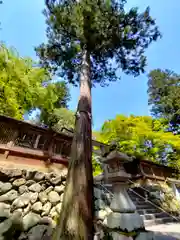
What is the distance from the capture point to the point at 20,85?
8.98 metres

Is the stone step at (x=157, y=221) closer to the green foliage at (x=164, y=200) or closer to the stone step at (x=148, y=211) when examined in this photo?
the stone step at (x=148, y=211)

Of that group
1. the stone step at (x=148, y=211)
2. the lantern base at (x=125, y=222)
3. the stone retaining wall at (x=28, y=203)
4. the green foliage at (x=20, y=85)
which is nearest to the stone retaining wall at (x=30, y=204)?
the stone retaining wall at (x=28, y=203)

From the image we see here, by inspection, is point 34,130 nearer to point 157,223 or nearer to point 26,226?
point 26,226

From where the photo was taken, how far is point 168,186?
9.68 metres

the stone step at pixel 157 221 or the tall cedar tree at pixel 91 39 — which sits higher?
the tall cedar tree at pixel 91 39

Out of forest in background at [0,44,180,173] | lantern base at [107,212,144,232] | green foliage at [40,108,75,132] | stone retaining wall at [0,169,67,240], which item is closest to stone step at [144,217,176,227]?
forest in background at [0,44,180,173]

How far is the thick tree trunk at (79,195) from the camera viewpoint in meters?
1.79

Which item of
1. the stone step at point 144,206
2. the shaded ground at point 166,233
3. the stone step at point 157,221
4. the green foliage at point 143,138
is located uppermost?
the green foliage at point 143,138

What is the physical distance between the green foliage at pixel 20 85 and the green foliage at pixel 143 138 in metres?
5.76

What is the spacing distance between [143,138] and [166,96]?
851cm

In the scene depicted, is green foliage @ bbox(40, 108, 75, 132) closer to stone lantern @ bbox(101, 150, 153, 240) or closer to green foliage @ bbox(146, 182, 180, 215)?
green foliage @ bbox(146, 182, 180, 215)

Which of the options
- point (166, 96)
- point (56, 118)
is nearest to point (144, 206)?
point (56, 118)

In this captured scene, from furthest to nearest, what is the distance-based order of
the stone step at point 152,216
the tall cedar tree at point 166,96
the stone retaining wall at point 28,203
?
the tall cedar tree at point 166,96, the stone step at point 152,216, the stone retaining wall at point 28,203

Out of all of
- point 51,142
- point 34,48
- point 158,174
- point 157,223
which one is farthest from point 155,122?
point 34,48
